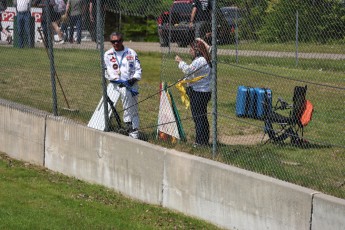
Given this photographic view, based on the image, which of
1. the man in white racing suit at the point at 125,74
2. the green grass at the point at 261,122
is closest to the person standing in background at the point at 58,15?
the green grass at the point at 261,122

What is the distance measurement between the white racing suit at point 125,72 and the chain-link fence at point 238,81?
0.31 feet

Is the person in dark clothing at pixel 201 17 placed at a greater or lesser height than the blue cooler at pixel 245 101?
greater

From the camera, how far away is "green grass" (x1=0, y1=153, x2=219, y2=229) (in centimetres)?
899

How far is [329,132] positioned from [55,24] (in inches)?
190

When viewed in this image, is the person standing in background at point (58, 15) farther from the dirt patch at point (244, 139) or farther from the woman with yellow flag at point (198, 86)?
the dirt patch at point (244, 139)

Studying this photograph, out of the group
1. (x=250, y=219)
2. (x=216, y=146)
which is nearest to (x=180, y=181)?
(x=216, y=146)

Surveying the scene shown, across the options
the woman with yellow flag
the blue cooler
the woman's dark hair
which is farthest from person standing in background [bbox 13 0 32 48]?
the blue cooler

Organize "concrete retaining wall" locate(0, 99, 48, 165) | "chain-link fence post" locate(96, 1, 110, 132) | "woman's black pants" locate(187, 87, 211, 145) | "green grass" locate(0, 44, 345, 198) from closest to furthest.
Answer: "green grass" locate(0, 44, 345, 198)
"woman's black pants" locate(187, 87, 211, 145)
"chain-link fence post" locate(96, 1, 110, 132)
"concrete retaining wall" locate(0, 99, 48, 165)

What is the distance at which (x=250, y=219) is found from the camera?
332 inches

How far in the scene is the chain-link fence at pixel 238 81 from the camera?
8.42 meters

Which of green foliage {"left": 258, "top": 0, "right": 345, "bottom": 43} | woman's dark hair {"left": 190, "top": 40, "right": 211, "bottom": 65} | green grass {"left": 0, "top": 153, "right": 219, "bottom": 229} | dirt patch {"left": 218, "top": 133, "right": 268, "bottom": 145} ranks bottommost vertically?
green grass {"left": 0, "top": 153, "right": 219, "bottom": 229}

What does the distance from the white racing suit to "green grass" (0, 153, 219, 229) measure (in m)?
1.14

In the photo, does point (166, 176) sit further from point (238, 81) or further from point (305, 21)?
point (305, 21)

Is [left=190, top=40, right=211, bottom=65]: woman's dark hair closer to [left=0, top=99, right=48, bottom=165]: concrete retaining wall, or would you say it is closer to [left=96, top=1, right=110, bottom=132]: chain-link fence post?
[left=96, top=1, right=110, bottom=132]: chain-link fence post
